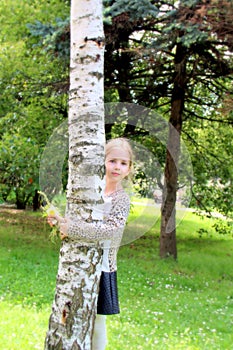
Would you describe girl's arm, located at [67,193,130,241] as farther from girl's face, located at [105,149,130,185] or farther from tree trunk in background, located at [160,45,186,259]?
tree trunk in background, located at [160,45,186,259]

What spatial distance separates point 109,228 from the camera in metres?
2.35

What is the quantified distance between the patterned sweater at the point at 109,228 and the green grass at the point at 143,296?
1160 millimetres

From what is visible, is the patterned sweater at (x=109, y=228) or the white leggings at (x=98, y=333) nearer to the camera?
the patterned sweater at (x=109, y=228)

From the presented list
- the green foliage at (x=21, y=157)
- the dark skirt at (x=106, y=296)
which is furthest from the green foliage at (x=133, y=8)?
the dark skirt at (x=106, y=296)

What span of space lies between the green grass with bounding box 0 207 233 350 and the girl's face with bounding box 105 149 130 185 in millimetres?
A: 1197

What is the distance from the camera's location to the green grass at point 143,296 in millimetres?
4266

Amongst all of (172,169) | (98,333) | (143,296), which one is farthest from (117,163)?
(172,169)

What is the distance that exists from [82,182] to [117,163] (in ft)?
1.05

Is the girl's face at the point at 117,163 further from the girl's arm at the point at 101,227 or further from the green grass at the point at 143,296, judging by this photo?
the green grass at the point at 143,296

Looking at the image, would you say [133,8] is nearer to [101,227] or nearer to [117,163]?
[117,163]

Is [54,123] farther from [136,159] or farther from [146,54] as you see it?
[136,159]

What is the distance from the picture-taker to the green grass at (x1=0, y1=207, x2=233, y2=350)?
4.27m

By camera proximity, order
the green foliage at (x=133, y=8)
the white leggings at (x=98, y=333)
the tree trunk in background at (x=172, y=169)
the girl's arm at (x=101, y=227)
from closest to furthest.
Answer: the girl's arm at (x=101, y=227) → the white leggings at (x=98, y=333) → the green foliage at (x=133, y=8) → the tree trunk in background at (x=172, y=169)

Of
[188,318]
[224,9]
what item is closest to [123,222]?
[188,318]
